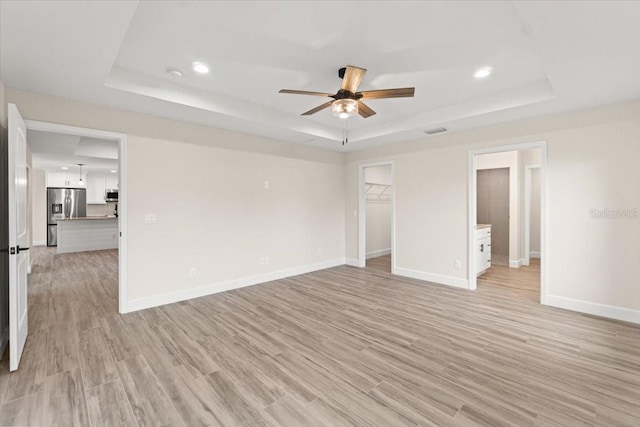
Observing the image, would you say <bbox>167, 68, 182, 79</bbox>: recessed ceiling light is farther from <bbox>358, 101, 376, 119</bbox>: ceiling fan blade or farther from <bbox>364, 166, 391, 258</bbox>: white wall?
<bbox>364, 166, 391, 258</bbox>: white wall

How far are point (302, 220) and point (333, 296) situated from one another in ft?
6.15

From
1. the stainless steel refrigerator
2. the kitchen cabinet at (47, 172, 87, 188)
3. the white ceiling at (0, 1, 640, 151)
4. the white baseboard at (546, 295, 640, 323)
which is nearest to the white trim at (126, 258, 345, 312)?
the white ceiling at (0, 1, 640, 151)

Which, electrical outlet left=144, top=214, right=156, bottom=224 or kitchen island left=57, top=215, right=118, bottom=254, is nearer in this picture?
electrical outlet left=144, top=214, right=156, bottom=224

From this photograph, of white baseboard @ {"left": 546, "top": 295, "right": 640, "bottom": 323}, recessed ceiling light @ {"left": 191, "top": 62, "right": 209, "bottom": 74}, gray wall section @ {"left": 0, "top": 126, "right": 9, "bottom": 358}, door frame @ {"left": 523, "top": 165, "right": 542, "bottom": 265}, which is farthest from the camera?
door frame @ {"left": 523, "top": 165, "right": 542, "bottom": 265}

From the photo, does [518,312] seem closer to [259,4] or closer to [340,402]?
[340,402]

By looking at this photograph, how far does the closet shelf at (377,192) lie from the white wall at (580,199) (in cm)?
241

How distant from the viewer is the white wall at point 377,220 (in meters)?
7.12

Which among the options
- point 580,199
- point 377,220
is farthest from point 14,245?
point 377,220

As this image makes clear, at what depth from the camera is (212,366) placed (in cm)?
236

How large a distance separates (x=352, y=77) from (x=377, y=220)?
5.13 m

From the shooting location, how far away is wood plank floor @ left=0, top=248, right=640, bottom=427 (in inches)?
71.7

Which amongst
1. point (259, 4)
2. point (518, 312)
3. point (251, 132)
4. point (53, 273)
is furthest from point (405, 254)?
point (53, 273)

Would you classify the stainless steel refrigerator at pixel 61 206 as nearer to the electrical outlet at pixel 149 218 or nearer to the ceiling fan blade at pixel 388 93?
the electrical outlet at pixel 149 218

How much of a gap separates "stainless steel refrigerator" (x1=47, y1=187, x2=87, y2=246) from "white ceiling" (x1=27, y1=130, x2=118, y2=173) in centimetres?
84
